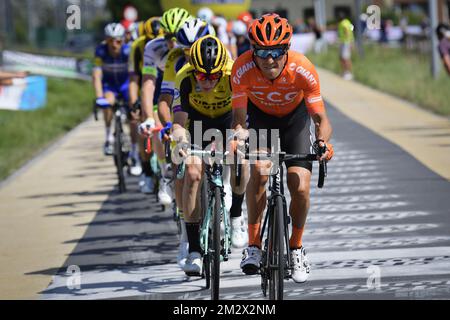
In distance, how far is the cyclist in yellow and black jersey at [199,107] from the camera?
8.87 meters

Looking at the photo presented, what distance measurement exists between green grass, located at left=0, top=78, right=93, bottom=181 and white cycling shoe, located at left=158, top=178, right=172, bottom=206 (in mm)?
6320

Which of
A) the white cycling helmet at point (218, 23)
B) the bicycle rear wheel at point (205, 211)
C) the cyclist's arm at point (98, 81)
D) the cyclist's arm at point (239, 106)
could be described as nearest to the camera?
the cyclist's arm at point (239, 106)

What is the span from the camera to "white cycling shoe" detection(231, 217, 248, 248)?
987 cm

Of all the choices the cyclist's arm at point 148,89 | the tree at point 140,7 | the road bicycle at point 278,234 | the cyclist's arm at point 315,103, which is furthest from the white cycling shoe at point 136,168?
the tree at point 140,7

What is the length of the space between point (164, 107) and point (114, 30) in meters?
5.37

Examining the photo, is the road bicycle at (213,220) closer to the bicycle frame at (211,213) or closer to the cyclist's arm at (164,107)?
the bicycle frame at (211,213)

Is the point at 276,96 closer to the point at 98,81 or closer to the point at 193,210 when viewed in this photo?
the point at 193,210

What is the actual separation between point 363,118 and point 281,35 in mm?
16528

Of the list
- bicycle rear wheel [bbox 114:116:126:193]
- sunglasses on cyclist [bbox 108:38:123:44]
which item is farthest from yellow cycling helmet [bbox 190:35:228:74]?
sunglasses on cyclist [bbox 108:38:123:44]

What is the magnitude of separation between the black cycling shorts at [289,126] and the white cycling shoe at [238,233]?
1256 mm

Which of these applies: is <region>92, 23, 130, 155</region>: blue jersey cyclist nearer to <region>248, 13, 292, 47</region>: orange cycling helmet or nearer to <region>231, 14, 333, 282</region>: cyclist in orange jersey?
<region>231, 14, 333, 282</region>: cyclist in orange jersey

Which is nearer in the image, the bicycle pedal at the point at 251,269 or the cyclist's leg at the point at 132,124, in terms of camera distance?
the bicycle pedal at the point at 251,269

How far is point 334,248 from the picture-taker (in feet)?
35.4
